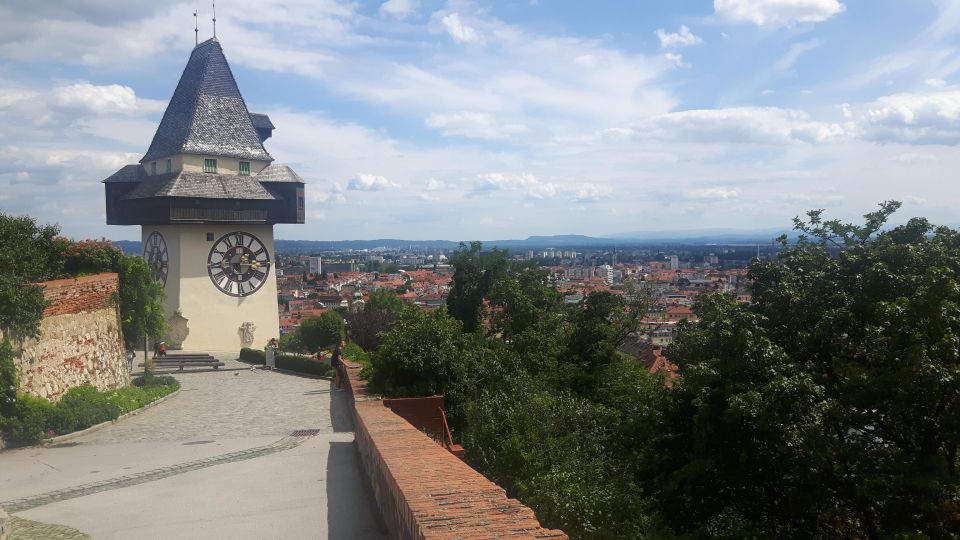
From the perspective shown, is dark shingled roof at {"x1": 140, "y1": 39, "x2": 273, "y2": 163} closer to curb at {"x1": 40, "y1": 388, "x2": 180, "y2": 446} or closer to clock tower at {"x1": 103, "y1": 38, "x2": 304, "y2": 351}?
clock tower at {"x1": 103, "y1": 38, "x2": 304, "y2": 351}

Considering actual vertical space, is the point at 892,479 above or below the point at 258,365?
above

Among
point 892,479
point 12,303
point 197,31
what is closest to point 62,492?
point 12,303

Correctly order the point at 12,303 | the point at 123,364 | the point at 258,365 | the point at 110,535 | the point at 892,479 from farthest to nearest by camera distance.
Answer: the point at 258,365 → the point at 123,364 → the point at 12,303 → the point at 110,535 → the point at 892,479

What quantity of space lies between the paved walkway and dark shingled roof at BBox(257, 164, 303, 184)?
17.7 meters

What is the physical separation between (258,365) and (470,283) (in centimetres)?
988

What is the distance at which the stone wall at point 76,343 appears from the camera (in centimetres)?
1488

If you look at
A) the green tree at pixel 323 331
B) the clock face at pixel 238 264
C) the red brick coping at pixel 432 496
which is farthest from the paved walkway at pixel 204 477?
the clock face at pixel 238 264

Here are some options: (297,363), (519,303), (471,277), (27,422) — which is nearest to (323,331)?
(297,363)

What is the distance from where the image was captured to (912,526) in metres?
5.60

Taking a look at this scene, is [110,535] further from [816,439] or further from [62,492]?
[816,439]

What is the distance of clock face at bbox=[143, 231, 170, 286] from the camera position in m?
32.4

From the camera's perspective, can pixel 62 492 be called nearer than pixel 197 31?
Yes

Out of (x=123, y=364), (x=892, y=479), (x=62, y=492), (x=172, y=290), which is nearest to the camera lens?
(x=892, y=479)

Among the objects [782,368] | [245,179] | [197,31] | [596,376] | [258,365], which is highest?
[197,31]
